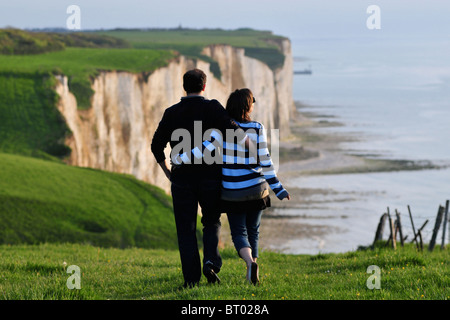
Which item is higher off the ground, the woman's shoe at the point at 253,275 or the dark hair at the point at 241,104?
the dark hair at the point at 241,104

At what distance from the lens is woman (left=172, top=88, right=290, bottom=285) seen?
27.1 feet

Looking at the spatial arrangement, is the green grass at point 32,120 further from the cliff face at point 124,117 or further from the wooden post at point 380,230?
the wooden post at point 380,230

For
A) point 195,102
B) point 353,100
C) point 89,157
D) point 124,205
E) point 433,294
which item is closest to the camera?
point 433,294

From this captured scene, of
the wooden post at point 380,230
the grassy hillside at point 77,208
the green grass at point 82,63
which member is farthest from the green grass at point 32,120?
the wooden post at point 380,230

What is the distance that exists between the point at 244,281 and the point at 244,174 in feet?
5.09

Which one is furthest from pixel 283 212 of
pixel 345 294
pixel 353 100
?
pixel 353 100

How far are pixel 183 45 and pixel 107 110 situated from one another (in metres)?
39.8

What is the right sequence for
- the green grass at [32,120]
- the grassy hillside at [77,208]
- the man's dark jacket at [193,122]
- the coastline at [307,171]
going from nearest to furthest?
the man's dark jacket at [193,122] → the grassy hillside at [77,208] → the green grass at [32,120] → the coastline at [307,171]

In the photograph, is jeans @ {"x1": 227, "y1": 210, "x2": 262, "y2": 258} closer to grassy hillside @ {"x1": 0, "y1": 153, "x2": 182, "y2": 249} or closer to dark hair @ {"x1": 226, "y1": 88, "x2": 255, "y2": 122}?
dark hair @ {"x1": 226, "y1": 88, "x2": 255, "y2": 122}

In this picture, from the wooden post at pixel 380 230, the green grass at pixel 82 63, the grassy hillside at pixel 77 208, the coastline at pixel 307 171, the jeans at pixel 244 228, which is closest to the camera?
the jeans at pixel 244 228

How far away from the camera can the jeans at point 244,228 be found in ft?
27.6

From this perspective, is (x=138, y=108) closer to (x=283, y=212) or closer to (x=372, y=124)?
(x=283, y=212)

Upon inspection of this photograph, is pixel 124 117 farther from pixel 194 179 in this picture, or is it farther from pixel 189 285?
pixel 194 179

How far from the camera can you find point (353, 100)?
147 m
